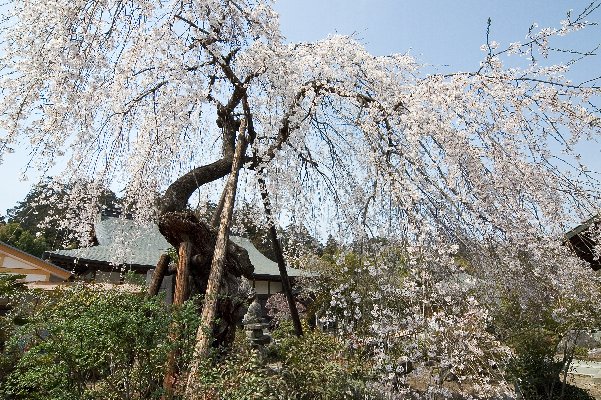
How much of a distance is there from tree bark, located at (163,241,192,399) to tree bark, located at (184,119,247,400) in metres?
0.20

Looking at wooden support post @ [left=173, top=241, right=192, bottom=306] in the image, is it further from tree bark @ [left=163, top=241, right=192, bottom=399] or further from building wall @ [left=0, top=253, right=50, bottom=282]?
building wall @ [left=0, top=253, right=50, bottom=282]

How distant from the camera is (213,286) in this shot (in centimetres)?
407

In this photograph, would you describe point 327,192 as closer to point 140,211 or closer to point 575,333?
point 140,211

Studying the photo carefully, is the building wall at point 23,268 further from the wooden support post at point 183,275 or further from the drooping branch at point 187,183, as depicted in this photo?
the wooden support post at point 183,275

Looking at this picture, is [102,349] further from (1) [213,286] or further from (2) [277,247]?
(2) [277,247]

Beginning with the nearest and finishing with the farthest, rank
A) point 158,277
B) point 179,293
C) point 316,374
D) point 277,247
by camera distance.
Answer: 1. point 316,374
2. point 179,293
3. point 158,277
4. point 277,247

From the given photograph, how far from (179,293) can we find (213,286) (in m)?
0.62

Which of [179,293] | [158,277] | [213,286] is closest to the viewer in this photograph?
[213,286]

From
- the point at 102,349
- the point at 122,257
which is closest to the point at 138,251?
the point at 122,257

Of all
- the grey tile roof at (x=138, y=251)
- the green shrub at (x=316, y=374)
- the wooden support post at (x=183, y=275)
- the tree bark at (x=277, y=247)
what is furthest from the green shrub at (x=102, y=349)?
the grey tile roof at (x=138, y=251)

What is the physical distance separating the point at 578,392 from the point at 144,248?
41.5 feet

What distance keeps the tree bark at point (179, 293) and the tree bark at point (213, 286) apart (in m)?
0.20

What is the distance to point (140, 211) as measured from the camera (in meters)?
5.93

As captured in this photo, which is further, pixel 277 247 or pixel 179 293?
pixel 277 247
